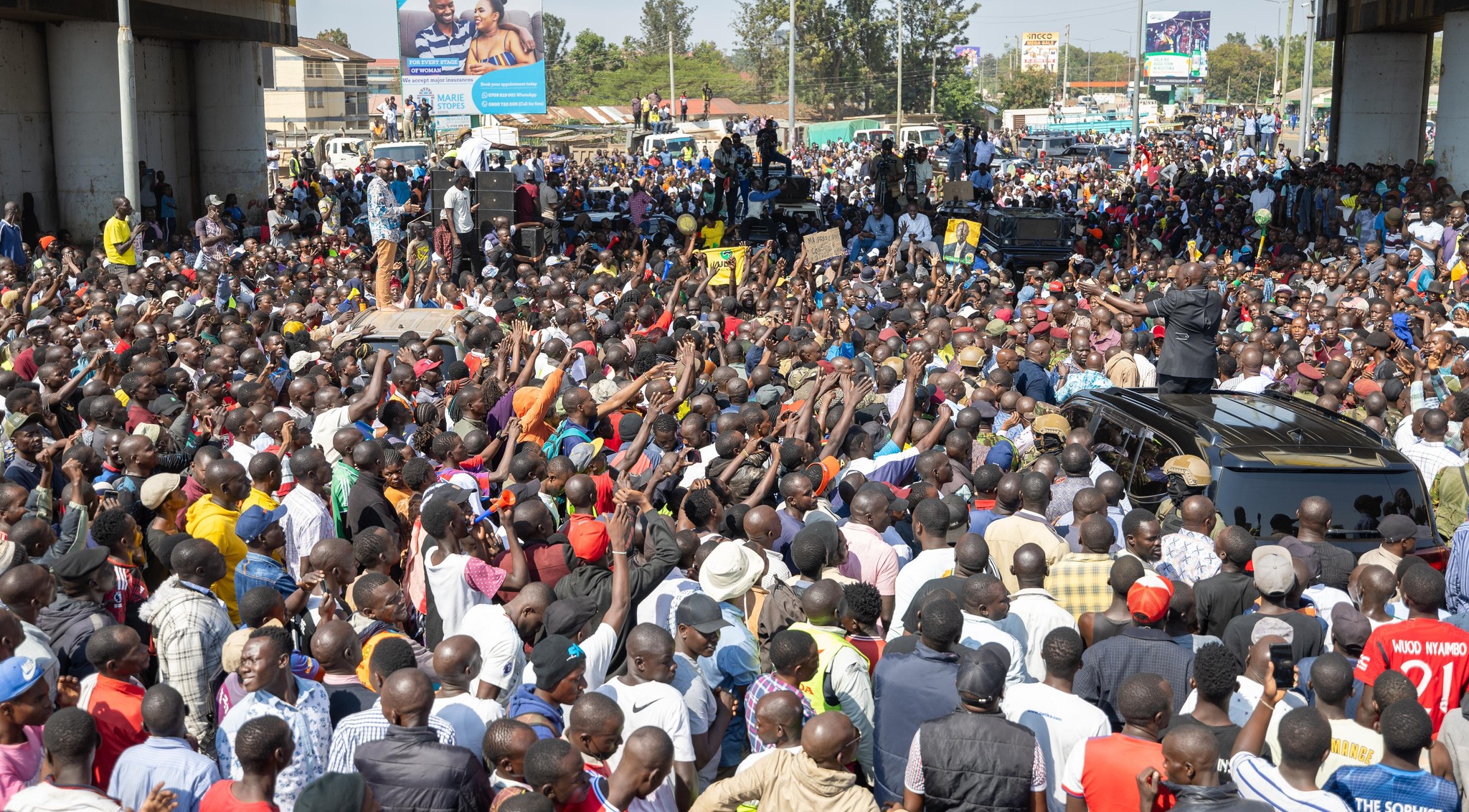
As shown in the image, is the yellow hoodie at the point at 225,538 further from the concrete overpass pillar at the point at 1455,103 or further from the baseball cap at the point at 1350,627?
the concrete overpass pillar at the point at 1455,103

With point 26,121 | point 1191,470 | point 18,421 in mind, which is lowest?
point 1191,470

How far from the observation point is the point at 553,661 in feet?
15.4

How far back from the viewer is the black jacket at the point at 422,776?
13.7ft

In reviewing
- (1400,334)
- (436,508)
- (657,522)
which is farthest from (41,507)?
(1400,334)

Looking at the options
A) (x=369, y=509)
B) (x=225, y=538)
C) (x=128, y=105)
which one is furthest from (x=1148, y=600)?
(x=128, y=105)

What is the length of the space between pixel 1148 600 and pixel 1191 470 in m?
2.09

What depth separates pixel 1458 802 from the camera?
435cm

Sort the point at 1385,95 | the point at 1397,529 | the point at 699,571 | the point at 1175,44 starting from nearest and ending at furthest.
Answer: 1. the point at 699,571
2. the point at 1397,529
3. the point at 1385,95
4. the point at 1175,44

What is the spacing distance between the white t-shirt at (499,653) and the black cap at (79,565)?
157 cm

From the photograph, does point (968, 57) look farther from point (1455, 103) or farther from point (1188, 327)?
point (1188, 327)

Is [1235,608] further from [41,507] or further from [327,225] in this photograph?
[327,225]

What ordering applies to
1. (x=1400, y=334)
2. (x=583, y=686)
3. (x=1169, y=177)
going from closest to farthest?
(x=583, y=686), (x=1400, y=334), (x=1169, y=177)

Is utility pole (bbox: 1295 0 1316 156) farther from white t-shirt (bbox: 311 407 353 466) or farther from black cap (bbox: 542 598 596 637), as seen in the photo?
black cap (bbox: 542 598 596 637)

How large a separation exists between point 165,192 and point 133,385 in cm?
1478
